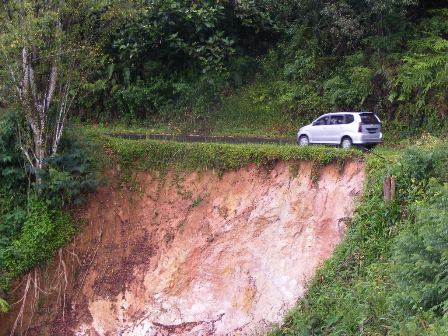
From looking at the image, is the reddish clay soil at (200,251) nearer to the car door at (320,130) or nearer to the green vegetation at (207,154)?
the green vegetation at (207,154)

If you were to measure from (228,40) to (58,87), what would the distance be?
9060 mm

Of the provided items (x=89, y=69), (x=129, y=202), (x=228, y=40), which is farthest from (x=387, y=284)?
(x=228, y=40)

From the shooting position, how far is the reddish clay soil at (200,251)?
14.8 meters

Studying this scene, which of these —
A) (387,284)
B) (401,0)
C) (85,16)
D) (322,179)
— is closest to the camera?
(387,284)

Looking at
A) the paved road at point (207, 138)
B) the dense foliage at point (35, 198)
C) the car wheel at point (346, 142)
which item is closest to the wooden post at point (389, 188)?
the car wheel at point (346, 142)

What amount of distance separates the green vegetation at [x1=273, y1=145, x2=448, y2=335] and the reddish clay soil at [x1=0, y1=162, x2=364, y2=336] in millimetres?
792

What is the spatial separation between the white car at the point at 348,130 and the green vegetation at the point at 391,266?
135 inches

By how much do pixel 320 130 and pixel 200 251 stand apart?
5.89 metres

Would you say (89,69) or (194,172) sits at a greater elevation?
(89,69)

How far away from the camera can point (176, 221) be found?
1750 centimetres

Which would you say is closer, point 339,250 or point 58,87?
point 339,250

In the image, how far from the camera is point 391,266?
36.9ft

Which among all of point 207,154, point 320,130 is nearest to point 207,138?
point 207,154

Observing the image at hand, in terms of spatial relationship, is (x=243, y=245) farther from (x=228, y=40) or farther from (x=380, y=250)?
(x=228, y=40)
